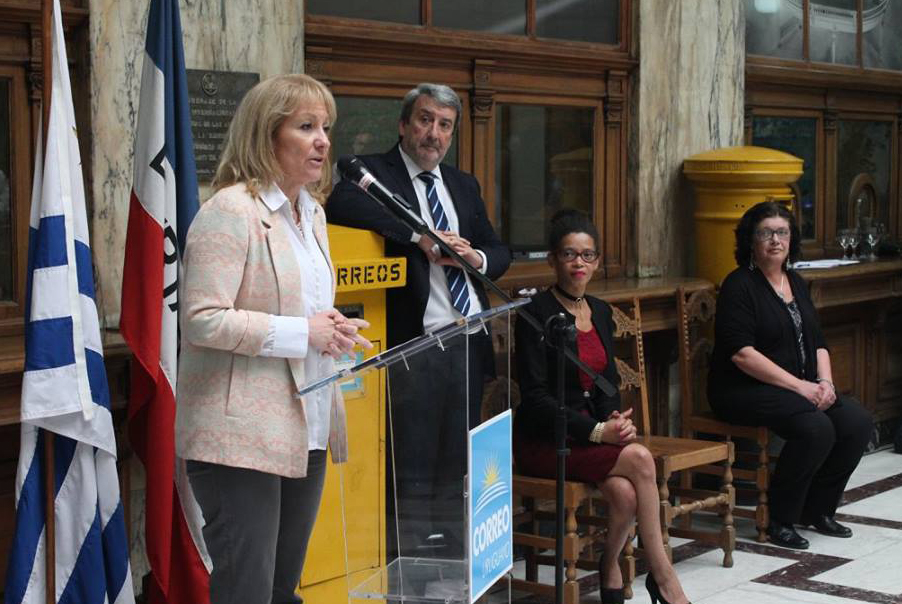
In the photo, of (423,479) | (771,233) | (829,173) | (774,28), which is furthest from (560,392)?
(829,173)

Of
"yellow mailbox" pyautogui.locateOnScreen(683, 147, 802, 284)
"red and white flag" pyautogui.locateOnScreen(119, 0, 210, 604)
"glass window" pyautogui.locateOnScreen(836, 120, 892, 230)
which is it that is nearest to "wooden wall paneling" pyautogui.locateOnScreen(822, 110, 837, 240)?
"glass window" pyautogui.locateOnScreen(836, 120, 892, 230)

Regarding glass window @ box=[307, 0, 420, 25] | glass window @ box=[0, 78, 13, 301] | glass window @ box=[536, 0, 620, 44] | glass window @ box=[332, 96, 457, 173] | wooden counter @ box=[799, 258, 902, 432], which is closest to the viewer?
glass window @ box=[0, 78, 13, 301]

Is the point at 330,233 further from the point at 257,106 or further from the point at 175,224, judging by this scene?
the point at 257,106

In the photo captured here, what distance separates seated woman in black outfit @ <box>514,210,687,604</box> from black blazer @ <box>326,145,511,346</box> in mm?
317

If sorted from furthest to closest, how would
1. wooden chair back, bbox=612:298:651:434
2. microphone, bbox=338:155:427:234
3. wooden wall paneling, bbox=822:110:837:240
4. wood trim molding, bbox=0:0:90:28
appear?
wooden wall paneling, bbox=822:110:837:240 → wooden chair back, bbox=612:298:651:434 → wood trim molding, bbox=0:0:90:28 → microphone, bbox=338:155:427:234

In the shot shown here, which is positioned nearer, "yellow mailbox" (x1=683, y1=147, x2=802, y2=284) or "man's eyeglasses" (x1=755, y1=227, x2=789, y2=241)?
"man's eyeglasses" (x1=755, y1=227, x2=789, y2=241)

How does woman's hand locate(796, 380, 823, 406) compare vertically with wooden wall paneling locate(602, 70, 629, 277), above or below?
below

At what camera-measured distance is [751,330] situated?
19.6 feet

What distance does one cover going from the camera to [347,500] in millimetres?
3150

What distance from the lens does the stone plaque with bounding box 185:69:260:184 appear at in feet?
14.8

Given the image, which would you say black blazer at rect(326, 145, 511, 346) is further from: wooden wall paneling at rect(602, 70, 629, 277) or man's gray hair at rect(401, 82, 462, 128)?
wooden wall paneling at rect(602, 70, 629, 277)

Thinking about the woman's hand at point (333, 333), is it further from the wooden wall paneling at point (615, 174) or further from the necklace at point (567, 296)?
the wooden wall paneling at point (615, 174)

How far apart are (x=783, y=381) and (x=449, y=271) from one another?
6.39ft

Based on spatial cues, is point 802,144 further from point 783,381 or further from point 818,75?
point 783,381
